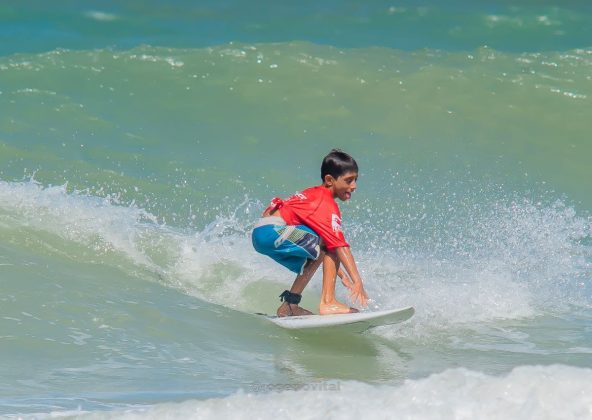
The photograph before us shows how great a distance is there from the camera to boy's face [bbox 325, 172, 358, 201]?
257 inches

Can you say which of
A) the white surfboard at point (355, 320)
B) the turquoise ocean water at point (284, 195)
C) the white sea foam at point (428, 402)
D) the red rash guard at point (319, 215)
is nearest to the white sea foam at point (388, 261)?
the turquoise ocean water at point (284, 195)

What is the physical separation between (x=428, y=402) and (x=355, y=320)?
1.60 metres

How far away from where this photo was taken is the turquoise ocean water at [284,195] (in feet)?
17.9

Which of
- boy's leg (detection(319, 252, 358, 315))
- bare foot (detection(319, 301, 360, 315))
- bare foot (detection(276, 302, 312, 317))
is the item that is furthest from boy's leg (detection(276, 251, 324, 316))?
bare foot (detection(319, 301, 360, 315))

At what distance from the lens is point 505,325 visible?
732cm

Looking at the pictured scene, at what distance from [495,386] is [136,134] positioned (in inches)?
396

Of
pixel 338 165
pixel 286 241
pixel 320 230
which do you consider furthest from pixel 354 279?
pixel 338 165

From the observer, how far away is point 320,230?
650 centimetres

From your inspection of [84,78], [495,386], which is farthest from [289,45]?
[495,386]

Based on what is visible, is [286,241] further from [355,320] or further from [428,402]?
[428,402]

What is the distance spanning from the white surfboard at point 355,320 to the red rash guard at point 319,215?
444 mm

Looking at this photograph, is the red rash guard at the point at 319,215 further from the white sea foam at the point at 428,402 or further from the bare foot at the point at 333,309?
the white sea foam at the point at 428,402

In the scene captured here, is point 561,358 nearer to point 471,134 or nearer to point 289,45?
point 471,134

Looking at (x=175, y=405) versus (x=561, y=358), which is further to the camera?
(x=561, y=358)
